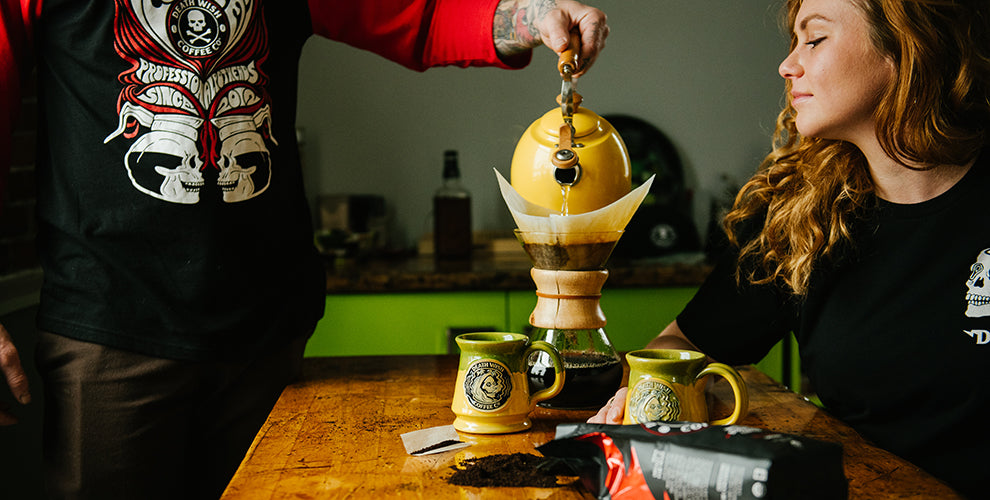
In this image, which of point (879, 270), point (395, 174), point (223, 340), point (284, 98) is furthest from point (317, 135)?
point (879, 270)

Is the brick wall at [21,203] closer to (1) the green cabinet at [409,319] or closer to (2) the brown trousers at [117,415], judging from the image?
(2) the brown trousers at [117,415]

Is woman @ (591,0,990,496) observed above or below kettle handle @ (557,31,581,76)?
below

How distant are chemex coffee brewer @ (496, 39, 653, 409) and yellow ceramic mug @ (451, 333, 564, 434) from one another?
0.09 metres

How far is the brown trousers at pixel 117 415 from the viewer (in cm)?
111

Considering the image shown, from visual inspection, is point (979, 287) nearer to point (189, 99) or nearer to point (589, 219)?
point (589, 219)

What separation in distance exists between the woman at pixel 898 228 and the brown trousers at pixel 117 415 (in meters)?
0.63

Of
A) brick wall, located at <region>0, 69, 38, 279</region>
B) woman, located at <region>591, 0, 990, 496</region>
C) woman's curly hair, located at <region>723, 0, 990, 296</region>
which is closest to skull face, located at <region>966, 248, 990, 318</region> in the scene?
woman, located at <region>591, 0, 990, 496</region>

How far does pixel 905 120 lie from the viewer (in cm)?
108

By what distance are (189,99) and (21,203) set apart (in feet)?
2.67

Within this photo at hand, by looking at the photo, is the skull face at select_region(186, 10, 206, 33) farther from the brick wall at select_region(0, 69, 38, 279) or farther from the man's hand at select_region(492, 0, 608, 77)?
the brick wall at select_region(0, 69, 38, 279)

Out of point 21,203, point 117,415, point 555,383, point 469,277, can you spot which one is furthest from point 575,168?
point 21,203

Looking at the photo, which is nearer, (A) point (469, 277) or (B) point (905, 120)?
(B) point (905, 120)

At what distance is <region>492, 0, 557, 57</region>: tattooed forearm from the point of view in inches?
46.8

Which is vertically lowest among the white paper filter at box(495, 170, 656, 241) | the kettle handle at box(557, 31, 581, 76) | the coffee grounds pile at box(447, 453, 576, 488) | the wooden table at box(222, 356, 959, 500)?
the wooden table at box(222, 356, 959, 500)
